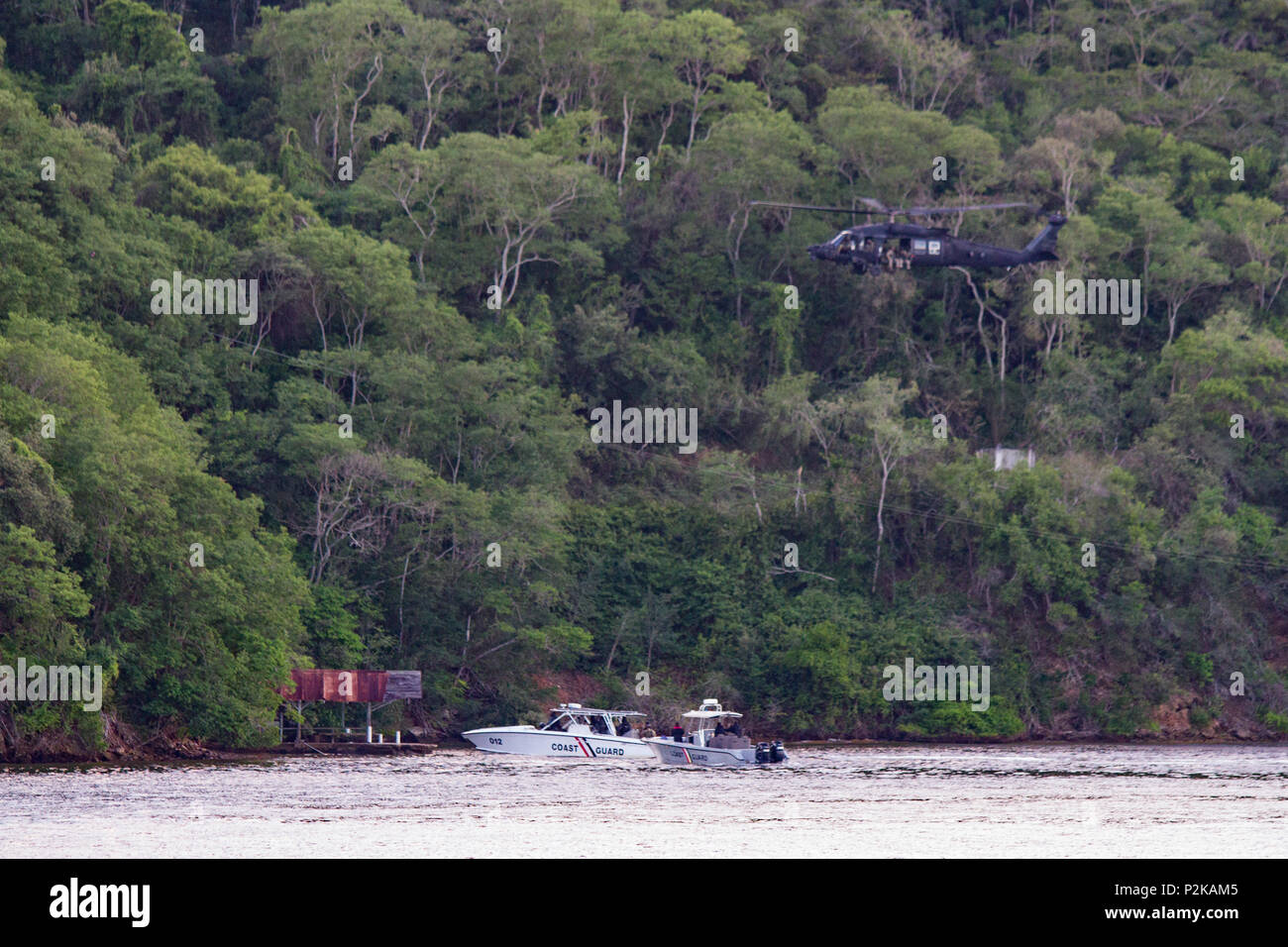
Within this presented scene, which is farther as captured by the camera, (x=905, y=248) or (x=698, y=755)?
(x=905, y=248)

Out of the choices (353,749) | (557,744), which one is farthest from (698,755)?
(353,749)

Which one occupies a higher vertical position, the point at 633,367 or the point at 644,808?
the point at 633,367

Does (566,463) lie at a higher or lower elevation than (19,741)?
higher

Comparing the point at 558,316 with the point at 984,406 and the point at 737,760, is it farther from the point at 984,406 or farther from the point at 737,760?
the point at 737,760

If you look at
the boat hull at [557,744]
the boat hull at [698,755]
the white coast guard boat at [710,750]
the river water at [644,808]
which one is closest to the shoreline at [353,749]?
the river water at [644,808]

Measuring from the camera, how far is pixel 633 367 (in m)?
71.8

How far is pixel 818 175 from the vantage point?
75500 mm

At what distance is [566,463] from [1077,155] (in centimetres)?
2433

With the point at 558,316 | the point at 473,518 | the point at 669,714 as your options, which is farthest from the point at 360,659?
the point at 558,316

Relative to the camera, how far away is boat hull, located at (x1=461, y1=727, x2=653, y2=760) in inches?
2032

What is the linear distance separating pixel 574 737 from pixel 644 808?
509 inches

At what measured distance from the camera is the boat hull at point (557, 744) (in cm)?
5162

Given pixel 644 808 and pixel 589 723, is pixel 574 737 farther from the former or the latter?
pixel 644 808

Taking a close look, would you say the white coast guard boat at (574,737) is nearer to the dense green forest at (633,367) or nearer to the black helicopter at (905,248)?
the dense green forest at (633,367)
